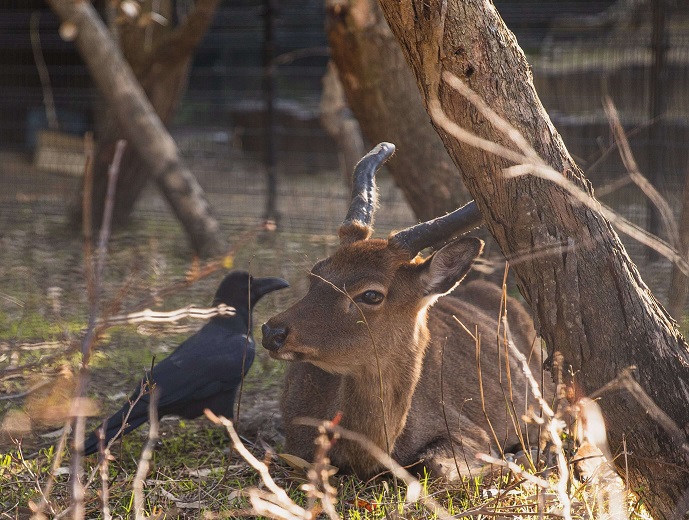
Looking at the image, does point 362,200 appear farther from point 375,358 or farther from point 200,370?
point 200,370

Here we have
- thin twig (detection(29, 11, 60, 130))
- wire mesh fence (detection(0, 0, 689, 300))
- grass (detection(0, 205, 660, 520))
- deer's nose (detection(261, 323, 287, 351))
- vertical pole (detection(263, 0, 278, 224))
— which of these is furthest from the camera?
vertical pole (detection(263, 0, 278, 224))

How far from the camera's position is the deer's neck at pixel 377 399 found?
153 inches

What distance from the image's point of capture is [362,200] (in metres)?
4.21

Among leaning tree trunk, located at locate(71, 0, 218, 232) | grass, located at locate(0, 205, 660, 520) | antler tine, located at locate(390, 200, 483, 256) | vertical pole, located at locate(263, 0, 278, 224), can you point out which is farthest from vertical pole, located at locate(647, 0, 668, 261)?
antler tine, located at locate(390, 200, 483, 256)

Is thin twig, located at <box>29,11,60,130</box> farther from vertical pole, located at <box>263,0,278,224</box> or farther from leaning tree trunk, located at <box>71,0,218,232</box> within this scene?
vertical pole, located at <box>263,0,278,224</box>

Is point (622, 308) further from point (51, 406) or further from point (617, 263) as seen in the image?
point (51, 406)

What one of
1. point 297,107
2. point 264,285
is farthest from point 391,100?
point 297,107

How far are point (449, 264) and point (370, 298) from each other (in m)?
0.36

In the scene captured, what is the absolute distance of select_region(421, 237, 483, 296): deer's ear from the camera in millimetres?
3842

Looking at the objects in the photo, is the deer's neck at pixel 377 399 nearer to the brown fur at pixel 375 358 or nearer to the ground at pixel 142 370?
the brown fur at pixel 375 358

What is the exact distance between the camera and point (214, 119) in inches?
589

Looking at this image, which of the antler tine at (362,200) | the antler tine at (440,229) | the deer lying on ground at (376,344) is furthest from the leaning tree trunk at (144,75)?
the antler tine at (440,229)

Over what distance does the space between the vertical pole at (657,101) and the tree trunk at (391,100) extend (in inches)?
120

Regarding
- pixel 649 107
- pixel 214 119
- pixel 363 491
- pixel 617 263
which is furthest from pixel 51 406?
pixel 214 119
